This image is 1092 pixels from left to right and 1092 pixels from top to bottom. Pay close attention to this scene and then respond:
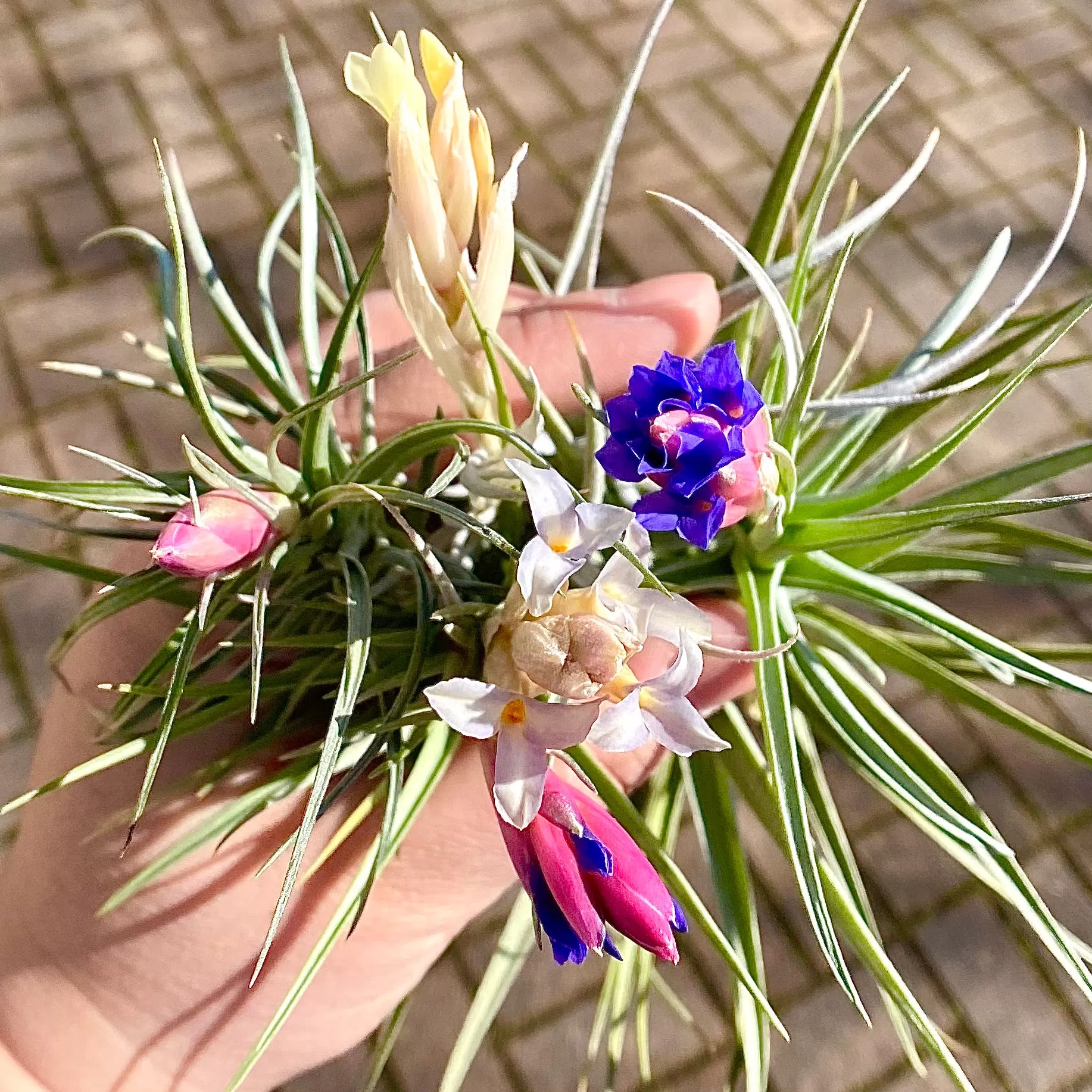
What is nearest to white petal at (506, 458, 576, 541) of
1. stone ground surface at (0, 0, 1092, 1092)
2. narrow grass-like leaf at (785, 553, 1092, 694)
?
narrow grass-like leaf at (785, 553, 1092, 694)

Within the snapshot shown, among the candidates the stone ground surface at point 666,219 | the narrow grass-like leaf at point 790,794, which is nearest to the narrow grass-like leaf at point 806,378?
the narrow grass-like leaf at point 790,794

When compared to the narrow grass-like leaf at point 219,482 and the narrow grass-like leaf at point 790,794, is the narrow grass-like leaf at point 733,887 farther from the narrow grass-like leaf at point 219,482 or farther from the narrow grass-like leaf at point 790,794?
the narrow grass-like leaf at point 219,482

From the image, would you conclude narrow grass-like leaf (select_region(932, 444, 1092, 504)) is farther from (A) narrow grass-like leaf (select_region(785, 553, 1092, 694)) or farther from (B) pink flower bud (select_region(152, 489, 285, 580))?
Result: (B) pink flower bud (select_region(152, 489, 285, 580))

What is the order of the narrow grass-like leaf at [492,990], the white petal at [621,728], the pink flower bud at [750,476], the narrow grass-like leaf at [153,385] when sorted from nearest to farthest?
1. the white petal at [621,728]
2. the pink flower bud at [750,476]
3. the narrow grass-like leaf at [153,385]
4. the narrow grass-like leaf at [492,990]

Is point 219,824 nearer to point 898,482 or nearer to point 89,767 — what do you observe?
point 89,767

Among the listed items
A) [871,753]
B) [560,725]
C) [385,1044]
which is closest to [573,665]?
[560,725]

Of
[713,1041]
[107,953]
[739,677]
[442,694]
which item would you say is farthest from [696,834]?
[442,694]
